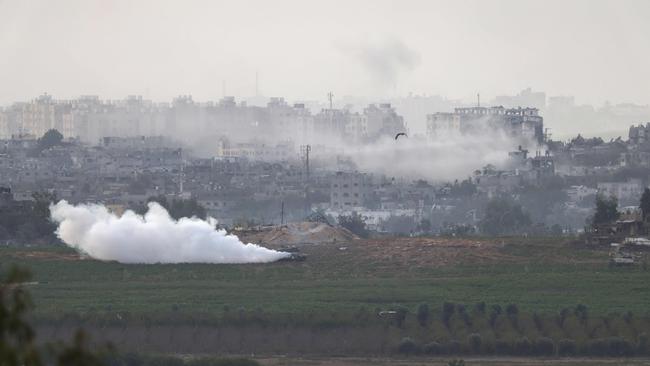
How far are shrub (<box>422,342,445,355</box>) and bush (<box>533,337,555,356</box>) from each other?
1650mm

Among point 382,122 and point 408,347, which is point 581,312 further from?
point 382,122

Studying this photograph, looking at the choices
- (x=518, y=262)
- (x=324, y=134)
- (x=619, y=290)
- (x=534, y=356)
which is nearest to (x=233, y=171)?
(x=324, y=134)

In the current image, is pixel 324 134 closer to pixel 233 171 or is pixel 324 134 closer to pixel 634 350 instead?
pixel 233 171

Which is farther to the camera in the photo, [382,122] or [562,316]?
[382,122]

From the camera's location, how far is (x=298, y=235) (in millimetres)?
53125

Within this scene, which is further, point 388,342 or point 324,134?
point 324,134

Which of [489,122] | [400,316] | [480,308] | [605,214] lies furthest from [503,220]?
[489,122]

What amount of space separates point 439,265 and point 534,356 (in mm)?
13008

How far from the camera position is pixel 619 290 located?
40250mm

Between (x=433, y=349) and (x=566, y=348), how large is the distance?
235 centimetres

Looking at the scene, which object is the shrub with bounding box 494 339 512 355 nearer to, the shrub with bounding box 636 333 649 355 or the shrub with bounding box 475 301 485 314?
the shrub with bounding box 636 333 649 355

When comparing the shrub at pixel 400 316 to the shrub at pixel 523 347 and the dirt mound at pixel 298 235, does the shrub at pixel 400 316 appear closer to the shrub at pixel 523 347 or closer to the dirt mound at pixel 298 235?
the shrub at pixel 523 347

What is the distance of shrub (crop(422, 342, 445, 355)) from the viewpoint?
1316 inches

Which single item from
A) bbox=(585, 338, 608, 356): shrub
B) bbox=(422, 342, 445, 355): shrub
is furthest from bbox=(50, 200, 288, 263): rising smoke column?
bbox=(585, 338, 608, 356): shrub
